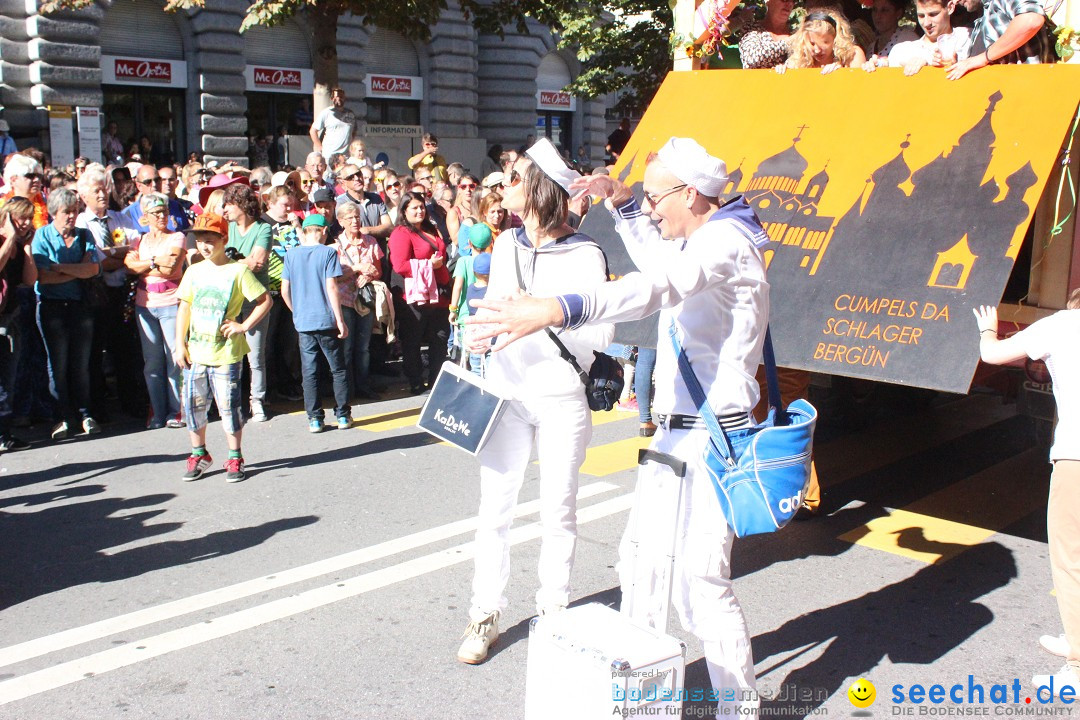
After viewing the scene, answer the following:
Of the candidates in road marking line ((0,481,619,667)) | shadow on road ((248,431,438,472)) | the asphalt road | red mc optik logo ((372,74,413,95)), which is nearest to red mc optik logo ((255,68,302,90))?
red mc optik logo ((372,74,413,95))

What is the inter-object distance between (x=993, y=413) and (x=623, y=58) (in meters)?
17.9

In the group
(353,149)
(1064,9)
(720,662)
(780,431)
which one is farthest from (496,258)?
(353,149)

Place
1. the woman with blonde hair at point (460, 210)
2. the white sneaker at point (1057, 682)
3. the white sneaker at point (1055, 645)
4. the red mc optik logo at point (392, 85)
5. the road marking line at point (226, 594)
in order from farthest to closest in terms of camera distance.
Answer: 1. the red mc optik logo at point (392, 85)
2. the woman with blonde hair at point (460, 210)
3. the road marking line at point (226, 594)
4. the white sneaker at point (1055, 645)
5. the white sneaker at point (1057, 682)

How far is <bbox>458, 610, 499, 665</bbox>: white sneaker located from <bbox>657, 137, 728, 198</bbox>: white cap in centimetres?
204

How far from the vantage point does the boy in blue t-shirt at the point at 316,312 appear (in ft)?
28.7

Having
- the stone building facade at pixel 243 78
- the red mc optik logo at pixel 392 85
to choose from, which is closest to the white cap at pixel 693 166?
the stone building facade at pixel 243 78

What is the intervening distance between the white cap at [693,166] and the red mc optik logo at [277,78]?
2309 cm

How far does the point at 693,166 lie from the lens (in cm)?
361

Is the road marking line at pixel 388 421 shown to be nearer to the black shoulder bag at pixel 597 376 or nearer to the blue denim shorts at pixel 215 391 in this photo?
the blue denim shorts at pixel 215 391

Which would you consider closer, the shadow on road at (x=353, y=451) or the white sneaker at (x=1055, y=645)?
the white sneaker at (x=1055, y=645)

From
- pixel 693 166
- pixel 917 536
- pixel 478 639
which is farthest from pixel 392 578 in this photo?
pixel 917 536

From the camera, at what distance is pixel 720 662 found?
3686 mm

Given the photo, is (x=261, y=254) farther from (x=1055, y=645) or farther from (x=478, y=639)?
(x=1055, y=645)

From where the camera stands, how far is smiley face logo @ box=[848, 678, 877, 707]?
13.6 feet
